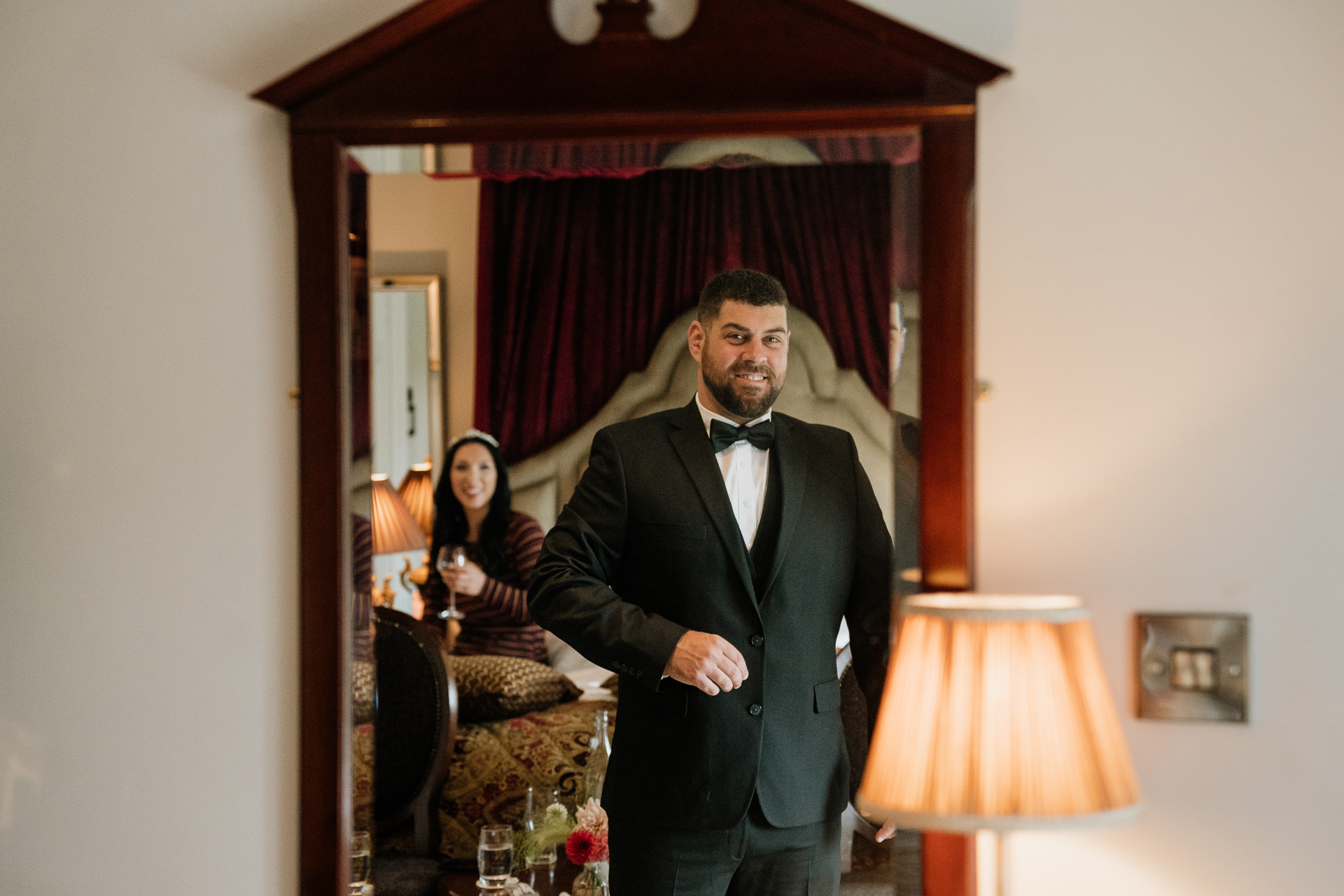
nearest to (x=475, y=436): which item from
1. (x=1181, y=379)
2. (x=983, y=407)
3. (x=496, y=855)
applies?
(x=496, y=855)

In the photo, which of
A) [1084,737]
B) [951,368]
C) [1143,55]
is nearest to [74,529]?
[951,368]

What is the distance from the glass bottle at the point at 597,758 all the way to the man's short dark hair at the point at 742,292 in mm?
550

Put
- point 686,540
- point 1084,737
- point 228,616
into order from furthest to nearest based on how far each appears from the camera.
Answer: point 228,616, point 686,540, point 1084,737

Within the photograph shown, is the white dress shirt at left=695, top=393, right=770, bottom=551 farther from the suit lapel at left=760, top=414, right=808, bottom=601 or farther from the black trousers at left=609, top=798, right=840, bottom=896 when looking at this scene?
the black trousers at left=609, top=798, right=840, bottom=896

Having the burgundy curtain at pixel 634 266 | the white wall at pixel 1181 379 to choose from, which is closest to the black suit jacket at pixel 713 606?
the burgundy curtain at pixel 634 266

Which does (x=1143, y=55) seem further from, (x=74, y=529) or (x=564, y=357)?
(x=74, y=529)

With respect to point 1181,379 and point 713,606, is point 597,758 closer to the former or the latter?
point 713,606

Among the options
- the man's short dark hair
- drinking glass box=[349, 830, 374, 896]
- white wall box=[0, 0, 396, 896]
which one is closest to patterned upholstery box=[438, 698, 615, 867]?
drinking glass box=[349, 830, 374, 896]

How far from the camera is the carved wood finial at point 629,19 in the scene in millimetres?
1356

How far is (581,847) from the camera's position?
1.32 metres

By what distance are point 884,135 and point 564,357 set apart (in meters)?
0.52

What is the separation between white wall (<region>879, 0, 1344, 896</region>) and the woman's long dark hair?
0.65 m

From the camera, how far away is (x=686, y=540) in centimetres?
128

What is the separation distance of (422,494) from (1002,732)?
81 cm
